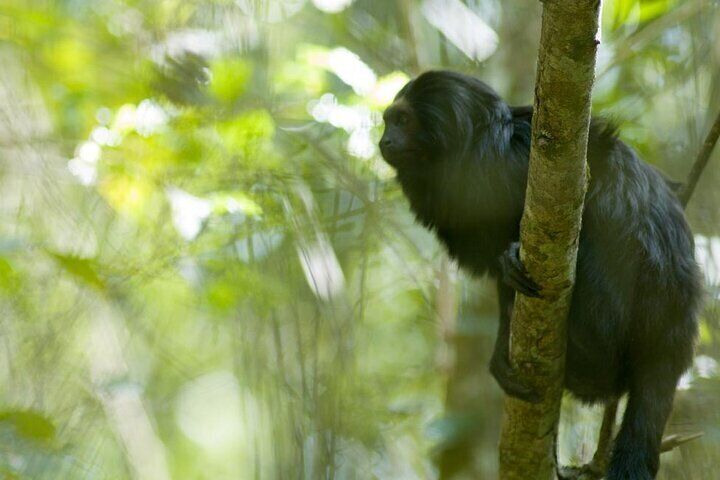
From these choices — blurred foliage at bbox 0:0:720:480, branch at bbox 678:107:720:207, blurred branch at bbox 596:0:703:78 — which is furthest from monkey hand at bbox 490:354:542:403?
blurred branch at bbox 596:0:703:78

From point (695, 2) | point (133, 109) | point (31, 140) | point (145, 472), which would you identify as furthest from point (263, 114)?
point (695, 2)

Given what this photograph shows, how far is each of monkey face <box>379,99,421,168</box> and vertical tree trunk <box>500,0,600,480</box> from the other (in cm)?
137

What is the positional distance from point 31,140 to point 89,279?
2166 millimetres

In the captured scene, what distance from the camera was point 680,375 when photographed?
132 inches

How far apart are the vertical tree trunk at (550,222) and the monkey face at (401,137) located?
1.37 m

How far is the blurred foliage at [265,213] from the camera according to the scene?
3820 millimetres

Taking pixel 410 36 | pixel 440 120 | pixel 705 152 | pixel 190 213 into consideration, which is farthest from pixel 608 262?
pixel 410 36

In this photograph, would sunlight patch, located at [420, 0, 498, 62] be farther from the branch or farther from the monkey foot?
the monkey foot

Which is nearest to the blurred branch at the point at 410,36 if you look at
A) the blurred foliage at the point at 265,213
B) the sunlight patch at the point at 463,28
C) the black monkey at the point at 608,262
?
the blurred foliage at the point at 265,213

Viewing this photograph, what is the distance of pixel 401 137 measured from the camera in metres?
4.19

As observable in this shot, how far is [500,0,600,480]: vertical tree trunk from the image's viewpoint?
7.09ft

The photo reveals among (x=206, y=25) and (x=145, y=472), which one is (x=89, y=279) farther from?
(x=206, y=25)

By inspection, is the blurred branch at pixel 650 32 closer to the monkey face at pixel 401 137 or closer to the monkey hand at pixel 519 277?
the monkey face at pixel 401 137

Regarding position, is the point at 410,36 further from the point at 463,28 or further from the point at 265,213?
the point at 265,213
